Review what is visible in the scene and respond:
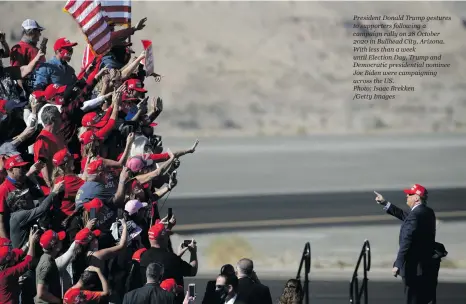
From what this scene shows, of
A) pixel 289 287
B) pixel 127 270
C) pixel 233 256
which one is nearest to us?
pixel 289 287

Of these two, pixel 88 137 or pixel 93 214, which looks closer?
pixel 93 214

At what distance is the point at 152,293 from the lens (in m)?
11.4

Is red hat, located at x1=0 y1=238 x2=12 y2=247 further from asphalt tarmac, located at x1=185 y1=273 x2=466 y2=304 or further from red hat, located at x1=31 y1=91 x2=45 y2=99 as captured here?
asphalt tarmac, located at x1=185 y1=273 x2=466 y2=304

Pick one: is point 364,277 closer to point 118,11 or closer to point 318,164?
point 118,11

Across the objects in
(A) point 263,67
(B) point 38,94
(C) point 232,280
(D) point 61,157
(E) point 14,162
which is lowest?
(C) point 232,280

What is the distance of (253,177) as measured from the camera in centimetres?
3706

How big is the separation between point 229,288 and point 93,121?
9.11 ft

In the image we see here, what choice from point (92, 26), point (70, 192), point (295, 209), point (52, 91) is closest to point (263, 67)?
point (295, 209)

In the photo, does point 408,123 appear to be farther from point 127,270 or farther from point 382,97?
point 127,270

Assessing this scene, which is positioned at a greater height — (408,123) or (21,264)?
(408,123)

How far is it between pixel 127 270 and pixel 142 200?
138cm

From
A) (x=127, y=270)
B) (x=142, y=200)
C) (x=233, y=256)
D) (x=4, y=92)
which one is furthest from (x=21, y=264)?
(x=233, y=256)

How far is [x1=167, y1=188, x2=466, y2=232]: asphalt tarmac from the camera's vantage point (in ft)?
89.2

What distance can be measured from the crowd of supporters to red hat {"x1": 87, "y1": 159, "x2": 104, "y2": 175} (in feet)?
0.04
